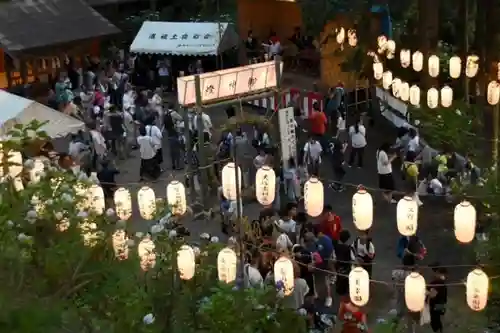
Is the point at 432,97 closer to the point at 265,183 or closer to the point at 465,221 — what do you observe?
the point at 265,183

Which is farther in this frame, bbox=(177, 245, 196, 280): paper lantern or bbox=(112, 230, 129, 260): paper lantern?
bbox=(177, 245, 196, 280): paper lantern

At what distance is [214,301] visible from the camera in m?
7.02

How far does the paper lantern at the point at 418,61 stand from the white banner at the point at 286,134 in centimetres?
370

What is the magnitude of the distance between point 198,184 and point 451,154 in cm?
470

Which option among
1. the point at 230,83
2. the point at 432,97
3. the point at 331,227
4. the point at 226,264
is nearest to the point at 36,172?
the point at 226,264

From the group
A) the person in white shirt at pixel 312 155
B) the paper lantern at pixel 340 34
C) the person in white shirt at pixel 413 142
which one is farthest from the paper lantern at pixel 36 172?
the paper lantern at pixel 340 34

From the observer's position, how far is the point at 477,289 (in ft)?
29.7

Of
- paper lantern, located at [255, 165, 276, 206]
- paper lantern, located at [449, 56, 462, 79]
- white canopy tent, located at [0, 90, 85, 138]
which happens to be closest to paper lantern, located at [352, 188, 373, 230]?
paper lantern, located at [255, 165, 276, 206]

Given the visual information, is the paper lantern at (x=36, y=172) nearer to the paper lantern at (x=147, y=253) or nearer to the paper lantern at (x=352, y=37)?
the paper lantern at (x=147, y=253)

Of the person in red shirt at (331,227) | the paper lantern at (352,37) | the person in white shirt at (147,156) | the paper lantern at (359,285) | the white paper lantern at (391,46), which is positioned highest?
the white paper lantern at (391,46)

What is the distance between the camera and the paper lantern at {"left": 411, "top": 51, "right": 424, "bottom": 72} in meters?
17.3

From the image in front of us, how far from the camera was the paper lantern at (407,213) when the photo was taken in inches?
395

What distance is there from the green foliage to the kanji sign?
23.2 ft

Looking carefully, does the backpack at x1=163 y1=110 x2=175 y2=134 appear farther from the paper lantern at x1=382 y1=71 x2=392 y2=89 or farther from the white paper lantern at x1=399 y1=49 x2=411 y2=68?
the white paper lantern at x1=399 y1=49 x2=411 y2=68
